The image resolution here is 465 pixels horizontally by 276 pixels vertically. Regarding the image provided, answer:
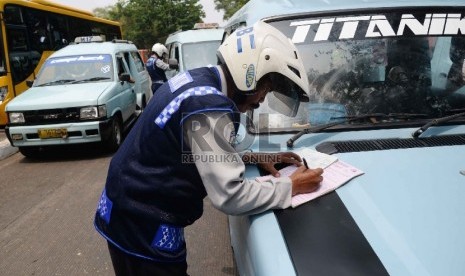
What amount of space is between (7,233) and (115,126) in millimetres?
2917

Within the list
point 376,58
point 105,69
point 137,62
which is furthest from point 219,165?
point 137,62

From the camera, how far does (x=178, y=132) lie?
4.79 feet

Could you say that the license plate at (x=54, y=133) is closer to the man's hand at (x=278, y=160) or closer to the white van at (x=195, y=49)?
the white van at (x=195, y=49)

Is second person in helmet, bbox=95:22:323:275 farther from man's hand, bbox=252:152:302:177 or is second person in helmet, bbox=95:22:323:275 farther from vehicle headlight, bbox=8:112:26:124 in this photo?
vehicle headlight, bbox=8:112:26:124

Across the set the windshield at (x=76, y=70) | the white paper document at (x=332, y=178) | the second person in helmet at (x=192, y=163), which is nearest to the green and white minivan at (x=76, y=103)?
the windshield at (x=76, y=70)

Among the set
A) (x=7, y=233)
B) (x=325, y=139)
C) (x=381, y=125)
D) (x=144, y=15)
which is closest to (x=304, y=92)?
(x=325, y=139)

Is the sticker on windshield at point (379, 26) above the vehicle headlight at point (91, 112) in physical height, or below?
above

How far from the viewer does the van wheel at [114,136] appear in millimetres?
6401

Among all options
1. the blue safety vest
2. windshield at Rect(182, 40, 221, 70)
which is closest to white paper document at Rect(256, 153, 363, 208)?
the blue safety vest

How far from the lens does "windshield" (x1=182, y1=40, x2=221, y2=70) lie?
8748mm

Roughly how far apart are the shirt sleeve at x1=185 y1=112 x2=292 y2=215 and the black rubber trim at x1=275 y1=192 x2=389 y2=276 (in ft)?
0.61

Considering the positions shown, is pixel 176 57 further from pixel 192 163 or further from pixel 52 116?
pixel 192 163

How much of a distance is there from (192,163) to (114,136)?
17.5 ft

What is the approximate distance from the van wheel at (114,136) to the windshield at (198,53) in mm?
2555
